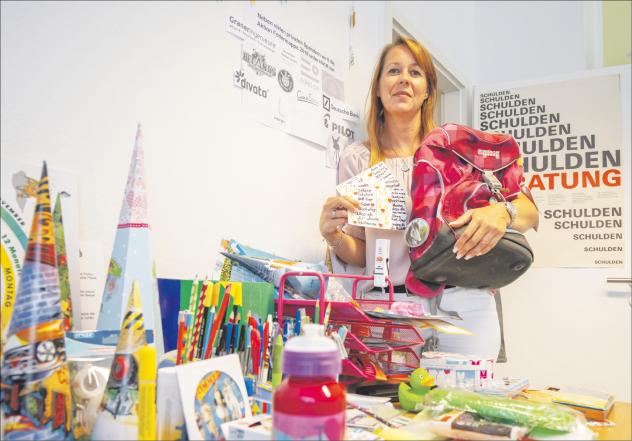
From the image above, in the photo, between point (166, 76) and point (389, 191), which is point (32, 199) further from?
point (389, 191)

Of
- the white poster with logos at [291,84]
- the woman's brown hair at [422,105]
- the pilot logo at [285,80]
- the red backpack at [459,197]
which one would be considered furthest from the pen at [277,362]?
the woman's brown hair at [422,105]

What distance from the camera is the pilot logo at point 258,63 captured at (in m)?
1.27

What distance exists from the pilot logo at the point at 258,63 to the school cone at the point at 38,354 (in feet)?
2.53

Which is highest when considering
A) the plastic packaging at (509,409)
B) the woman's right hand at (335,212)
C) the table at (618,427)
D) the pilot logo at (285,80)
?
the pilot logo at (285,80)

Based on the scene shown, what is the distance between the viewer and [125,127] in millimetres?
948

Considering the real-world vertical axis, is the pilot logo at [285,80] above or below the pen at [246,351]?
above

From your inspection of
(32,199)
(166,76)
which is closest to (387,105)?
(166,76)

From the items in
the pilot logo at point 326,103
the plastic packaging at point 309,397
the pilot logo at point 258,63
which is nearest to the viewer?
the plastic packaging at point 309,397

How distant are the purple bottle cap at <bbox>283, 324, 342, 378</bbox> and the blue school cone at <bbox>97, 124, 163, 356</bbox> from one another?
238mm

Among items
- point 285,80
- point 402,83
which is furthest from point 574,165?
point 285,80

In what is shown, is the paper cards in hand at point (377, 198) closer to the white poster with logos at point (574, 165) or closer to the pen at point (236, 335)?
the pen at point (236, 335)

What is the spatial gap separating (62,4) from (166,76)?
237 mm

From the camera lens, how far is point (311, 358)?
491 millimetres

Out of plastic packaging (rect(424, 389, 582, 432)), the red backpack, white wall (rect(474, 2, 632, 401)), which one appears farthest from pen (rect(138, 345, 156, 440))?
white wall (rect(474, 2, 632, 401))
